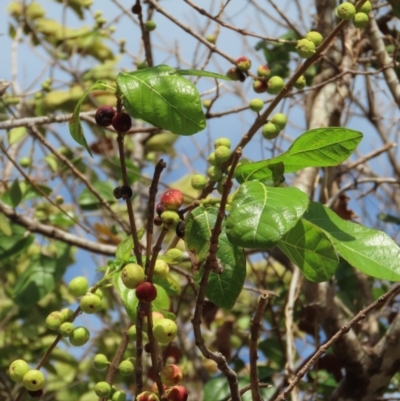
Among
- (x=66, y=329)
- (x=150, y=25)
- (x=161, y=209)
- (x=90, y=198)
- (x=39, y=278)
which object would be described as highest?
(x=150, y=25)

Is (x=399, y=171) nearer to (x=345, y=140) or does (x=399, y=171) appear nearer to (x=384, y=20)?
(x=384, y=20)

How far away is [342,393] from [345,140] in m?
0.95

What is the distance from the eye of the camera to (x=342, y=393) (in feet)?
4.99

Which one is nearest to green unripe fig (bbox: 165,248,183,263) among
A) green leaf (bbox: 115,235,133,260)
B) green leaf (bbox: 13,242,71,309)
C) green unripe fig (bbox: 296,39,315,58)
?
green leaf (bbox: 115,235,133,260)

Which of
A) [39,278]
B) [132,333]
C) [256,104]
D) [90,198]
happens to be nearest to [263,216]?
[132,333]

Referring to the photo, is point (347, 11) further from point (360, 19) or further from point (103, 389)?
point (103, 389)

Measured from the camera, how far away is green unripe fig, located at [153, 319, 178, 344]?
30.5 inches

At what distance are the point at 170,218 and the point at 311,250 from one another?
0.18m

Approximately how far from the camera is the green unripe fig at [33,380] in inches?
34.2

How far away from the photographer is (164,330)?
0.77 m

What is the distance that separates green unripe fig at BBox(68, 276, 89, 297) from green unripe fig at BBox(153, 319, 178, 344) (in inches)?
7.9

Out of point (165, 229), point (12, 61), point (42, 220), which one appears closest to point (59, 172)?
point (42, 220)

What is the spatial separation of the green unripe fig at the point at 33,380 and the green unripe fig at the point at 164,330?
21cm

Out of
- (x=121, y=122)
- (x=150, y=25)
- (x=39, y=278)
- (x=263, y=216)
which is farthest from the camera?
(x=39, y=278)
